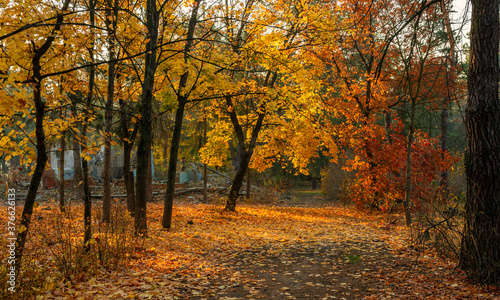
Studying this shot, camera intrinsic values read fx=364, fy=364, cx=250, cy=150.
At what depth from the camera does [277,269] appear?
6168 millimetres

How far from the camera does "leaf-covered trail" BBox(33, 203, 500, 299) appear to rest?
15.2 ft

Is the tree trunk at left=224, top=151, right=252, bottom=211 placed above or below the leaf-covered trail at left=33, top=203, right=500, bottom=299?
above

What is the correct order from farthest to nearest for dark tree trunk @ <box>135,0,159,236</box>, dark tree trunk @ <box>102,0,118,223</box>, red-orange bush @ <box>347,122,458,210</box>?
1. red-orange bush @ <box>347,122,458,210</box>
2. dark tree trunk @ <box>135,0,159,236</box>
3. dark tree trunk @ <box>102,0,118,223</box>

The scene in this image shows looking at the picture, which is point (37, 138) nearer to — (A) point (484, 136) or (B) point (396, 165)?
(A) point (484, 136)

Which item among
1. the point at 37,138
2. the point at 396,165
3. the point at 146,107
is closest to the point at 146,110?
the point at 146,107

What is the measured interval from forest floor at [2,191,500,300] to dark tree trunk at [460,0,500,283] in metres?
0.58

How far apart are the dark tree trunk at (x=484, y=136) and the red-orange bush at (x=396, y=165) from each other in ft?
24.5

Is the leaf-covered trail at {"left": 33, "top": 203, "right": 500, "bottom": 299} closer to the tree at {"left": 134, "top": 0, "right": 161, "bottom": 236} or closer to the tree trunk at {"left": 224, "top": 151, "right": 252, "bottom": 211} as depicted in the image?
the tree at {"left": 134, "top": 0, "right": 161, "bottom": 236}

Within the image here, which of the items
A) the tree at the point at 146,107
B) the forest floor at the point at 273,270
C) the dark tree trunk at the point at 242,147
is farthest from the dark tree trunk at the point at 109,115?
the dark tree trunk at the point at 242,147

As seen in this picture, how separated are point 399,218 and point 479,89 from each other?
903cm

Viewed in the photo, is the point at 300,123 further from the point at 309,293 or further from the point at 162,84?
the point at 309,293

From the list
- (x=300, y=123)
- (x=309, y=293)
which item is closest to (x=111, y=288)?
(x=309, y=293)

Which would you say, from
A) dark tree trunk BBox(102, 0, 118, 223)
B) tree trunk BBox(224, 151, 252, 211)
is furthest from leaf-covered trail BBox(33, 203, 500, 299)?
tree trunk BBox(224, 151, 252, 211)

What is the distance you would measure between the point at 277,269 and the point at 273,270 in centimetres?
10
